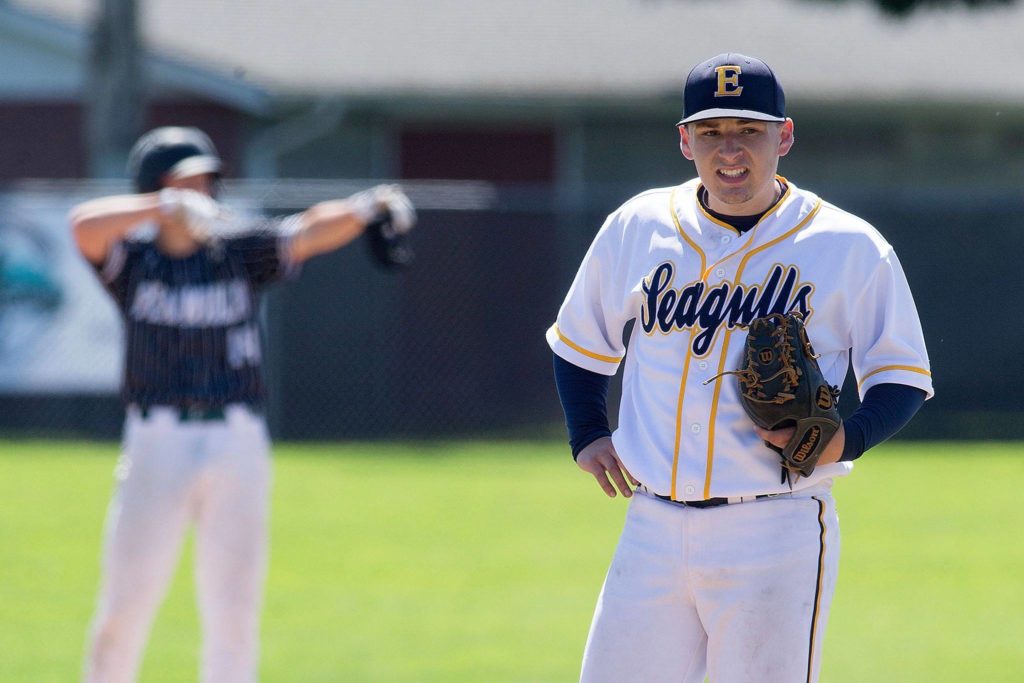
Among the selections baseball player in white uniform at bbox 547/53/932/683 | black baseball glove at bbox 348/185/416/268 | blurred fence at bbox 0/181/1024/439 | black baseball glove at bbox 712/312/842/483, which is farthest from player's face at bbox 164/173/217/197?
blurred fence at bbox 0/181/1024/439

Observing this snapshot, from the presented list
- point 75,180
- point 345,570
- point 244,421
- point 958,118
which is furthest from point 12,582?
point 958,118

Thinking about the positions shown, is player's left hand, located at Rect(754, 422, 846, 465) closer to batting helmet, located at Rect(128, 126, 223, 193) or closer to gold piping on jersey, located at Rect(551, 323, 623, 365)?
gold piping on jersey, located at Rect(551, 323, 623, 365)

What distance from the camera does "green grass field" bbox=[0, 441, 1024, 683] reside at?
7098mm

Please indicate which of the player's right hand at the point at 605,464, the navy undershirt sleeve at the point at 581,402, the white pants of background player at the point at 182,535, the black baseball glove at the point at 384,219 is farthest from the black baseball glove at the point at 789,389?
the black baseball glove at the point at 384,219

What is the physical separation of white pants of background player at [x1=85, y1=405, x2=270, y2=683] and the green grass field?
1.34 meters

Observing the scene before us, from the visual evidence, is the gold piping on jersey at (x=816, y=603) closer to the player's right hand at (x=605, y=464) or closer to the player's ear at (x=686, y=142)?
the player's right hand at (x=605, y=464)

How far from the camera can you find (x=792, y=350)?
372 cm

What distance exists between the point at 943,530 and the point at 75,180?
12.0m

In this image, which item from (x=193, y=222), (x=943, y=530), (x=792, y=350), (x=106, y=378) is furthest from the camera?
(x=106, y=378)

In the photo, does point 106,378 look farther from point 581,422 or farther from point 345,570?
point 581,422

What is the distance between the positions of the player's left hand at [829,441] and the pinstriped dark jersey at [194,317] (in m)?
2.31

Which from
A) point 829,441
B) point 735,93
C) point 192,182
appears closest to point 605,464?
point 829,441

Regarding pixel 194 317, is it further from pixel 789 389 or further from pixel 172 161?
pixel 789 389

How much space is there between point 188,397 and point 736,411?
2251 millimetres
